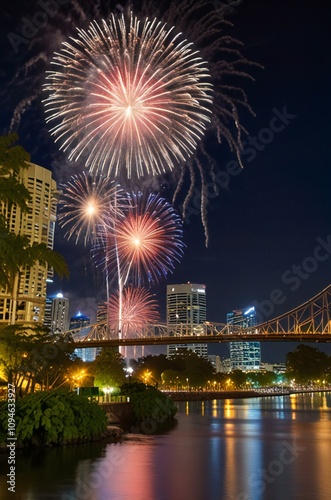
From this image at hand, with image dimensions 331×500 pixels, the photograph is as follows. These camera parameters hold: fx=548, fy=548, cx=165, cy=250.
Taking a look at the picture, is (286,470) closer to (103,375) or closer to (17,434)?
(17,434)

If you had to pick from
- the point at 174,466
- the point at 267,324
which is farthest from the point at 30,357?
the point at 267,324

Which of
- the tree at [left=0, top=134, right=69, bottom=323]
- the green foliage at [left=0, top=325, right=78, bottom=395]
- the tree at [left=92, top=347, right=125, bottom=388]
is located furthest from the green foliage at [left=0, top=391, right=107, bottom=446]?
the tree at [left=92, top=347, right=125, bottom=388]

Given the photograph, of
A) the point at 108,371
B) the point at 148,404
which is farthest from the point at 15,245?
the point at 108,371

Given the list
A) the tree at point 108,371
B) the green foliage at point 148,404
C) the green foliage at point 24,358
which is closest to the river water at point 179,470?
the green foliage at point 24,358

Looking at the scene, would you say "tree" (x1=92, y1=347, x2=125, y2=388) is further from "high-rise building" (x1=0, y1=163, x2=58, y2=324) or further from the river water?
"high-rise building" (x1=0, y1=163, x2=58, y2=324)

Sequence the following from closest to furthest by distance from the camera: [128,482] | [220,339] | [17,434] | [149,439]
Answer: [128,482] < [17,434] < [149,439] < [220,339]

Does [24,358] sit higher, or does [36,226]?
[36,226]

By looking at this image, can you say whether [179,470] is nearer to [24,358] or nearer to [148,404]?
[24,358]
